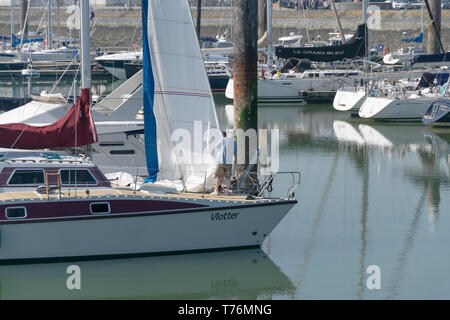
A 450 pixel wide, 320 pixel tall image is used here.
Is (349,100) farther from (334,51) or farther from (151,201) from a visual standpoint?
(151,201)

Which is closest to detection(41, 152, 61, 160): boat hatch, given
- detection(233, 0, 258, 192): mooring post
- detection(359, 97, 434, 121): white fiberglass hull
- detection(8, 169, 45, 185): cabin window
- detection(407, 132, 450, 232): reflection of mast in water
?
detection(8, 169, 45, 185): cabin window

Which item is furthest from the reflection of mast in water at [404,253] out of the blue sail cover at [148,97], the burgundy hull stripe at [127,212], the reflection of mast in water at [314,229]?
the blue sail cover at [148,97]

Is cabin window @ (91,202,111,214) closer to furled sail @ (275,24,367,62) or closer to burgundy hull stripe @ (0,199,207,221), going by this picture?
burgundy hull stripe @ (0,199,207,221)

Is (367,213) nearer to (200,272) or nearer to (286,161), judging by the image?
(200,272)

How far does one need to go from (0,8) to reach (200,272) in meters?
94.7

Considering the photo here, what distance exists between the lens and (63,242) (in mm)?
17109

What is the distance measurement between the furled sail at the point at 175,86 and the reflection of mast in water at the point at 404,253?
4.49 metres

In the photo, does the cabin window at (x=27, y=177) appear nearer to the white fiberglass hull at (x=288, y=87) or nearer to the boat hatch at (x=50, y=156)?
the boat hatch at (x=50, y=156)

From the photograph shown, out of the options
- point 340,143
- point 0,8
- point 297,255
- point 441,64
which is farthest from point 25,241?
point 0,8

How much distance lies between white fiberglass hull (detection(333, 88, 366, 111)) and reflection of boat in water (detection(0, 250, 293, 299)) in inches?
1119

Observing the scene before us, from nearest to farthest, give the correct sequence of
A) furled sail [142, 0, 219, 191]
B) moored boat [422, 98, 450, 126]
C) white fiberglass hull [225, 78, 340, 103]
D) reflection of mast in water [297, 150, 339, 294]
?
reflection of mast in water [297, 150, 339, 294] → furled sail [142, 0, 219, 191] → moored boat [422, 98, 450, 126] → white fiberglass hull [225, 78, 340, 103]

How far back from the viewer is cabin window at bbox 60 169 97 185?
17.8 m

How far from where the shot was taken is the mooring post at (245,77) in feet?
70.4

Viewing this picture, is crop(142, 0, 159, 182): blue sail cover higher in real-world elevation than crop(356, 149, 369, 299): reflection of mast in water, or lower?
higher
